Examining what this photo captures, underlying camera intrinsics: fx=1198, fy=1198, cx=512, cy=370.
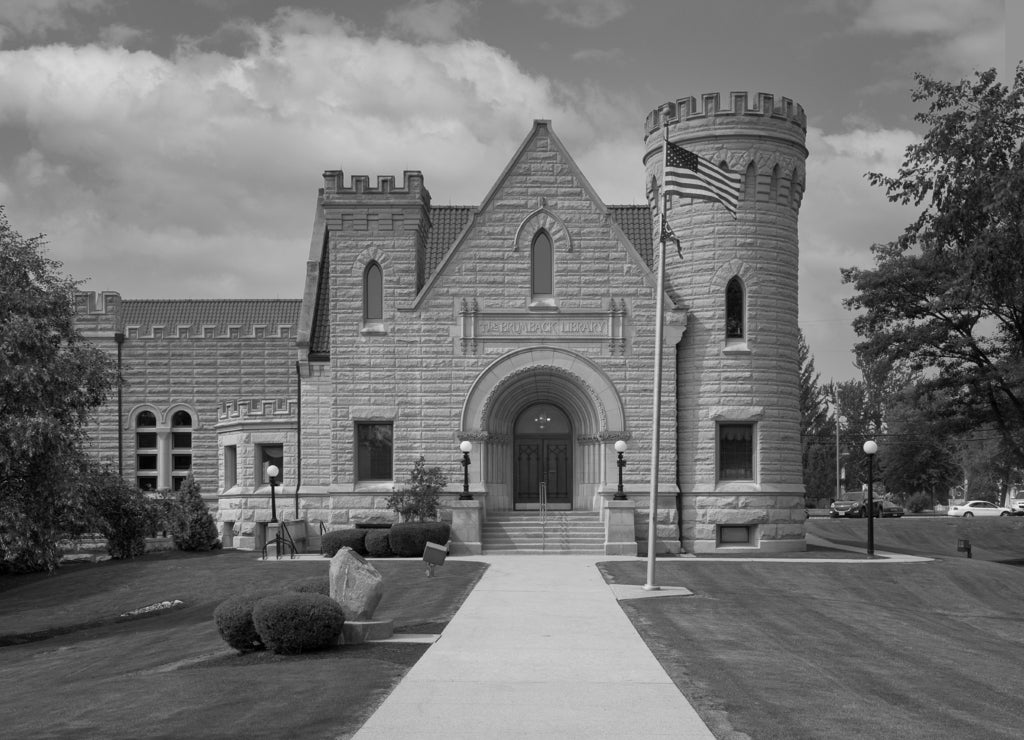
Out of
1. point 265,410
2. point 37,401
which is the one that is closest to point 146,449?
point 265,410

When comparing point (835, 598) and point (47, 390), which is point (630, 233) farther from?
point (47, 390)

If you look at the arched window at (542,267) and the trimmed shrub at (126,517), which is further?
the arched window at (542,267)

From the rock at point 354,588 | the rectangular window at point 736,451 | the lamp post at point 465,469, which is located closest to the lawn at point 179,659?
the rock at point 354,588

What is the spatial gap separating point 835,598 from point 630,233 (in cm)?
1602

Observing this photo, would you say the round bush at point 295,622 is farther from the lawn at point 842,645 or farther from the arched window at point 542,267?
the arched window at point 542,267

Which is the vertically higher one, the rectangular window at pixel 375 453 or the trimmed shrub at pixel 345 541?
the rectangular window at pixel 375 453

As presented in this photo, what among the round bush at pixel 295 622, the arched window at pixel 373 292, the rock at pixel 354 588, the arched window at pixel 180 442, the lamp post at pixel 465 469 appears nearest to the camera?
the round bush at pixel 295 622

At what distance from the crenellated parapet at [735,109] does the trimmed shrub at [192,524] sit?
18028mm

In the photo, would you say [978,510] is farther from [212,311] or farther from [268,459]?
[268,459]

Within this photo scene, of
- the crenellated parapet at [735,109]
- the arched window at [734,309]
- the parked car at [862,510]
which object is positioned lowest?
the parked car at [862,510]

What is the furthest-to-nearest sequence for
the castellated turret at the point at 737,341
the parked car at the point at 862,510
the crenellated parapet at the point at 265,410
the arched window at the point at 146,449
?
the parked car at the point at 862,510, the arched window at the point at 146,449, the crenellated parapet at the point at 265,410, the castellated turret at the point at 737,341

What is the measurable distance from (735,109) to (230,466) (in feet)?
61.8

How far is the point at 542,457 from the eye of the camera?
118 feet

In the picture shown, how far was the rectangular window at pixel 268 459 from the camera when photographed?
36.5 meters
